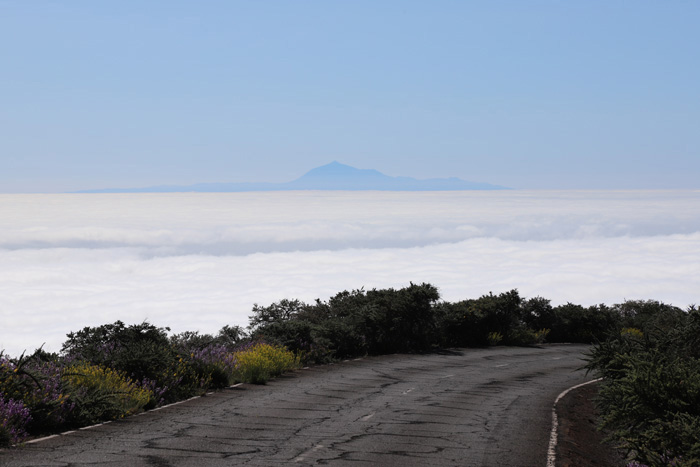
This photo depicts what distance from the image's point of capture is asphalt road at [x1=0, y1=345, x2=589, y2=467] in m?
11.4

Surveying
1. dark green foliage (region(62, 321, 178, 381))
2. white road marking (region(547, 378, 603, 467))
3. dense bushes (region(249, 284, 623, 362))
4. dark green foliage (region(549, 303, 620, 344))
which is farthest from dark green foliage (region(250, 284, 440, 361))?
dark green foliage (region(549, 303, 620, 344))

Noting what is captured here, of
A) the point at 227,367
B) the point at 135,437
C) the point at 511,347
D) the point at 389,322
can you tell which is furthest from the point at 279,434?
the point at 511,347

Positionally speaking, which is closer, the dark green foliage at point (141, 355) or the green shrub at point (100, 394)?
the green shrub at point (100, 394)

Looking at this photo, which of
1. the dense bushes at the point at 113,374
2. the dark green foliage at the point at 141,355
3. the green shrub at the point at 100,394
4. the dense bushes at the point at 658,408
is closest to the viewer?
the dense bushes at the point at 658,408

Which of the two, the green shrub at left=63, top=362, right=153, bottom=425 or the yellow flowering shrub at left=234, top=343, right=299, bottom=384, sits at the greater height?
the green shrub at left=63, top=362, right=153, bottom=425

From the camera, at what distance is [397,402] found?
1783 cm

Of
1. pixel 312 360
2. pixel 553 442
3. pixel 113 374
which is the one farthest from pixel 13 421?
pixel 312 360

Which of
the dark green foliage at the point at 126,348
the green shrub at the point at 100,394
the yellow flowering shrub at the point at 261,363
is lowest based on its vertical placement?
the yellow flowering shrub at the point at 261,363

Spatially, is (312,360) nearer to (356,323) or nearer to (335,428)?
(356,323)

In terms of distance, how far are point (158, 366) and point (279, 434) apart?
20.1ft

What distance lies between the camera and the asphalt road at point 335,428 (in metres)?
11.4

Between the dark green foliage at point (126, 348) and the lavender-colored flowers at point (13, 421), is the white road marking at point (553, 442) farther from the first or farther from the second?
the dark green foliage at point (126, 348)

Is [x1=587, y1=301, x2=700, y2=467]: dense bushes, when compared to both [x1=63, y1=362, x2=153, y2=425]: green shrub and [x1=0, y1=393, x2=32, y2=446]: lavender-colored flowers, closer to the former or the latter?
[x1=63, y1=362, x2=153, y2=425]: green shrub

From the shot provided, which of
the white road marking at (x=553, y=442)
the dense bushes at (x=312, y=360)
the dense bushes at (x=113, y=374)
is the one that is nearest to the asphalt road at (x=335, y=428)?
the white road marking at (x=553, y=442)
